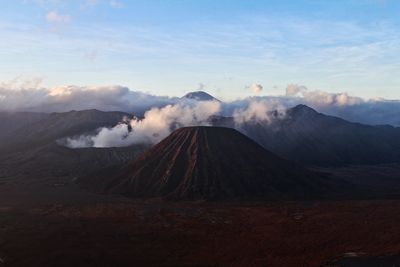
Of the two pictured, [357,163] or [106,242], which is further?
[357,163]

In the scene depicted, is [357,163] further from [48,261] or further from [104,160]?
[48,261]

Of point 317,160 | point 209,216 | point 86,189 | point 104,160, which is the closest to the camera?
point 209,216

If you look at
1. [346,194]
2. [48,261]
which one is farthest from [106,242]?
[346,194]

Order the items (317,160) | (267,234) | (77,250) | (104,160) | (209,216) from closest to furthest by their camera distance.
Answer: (77,250), (267,234), (209,216), (104,160), (317,160)

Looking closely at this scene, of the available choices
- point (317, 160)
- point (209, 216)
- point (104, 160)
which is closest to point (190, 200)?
point (209, 216)

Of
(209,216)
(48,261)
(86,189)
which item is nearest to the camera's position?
(48,261)

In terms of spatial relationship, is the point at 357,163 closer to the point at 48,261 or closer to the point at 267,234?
the point at 267,234
